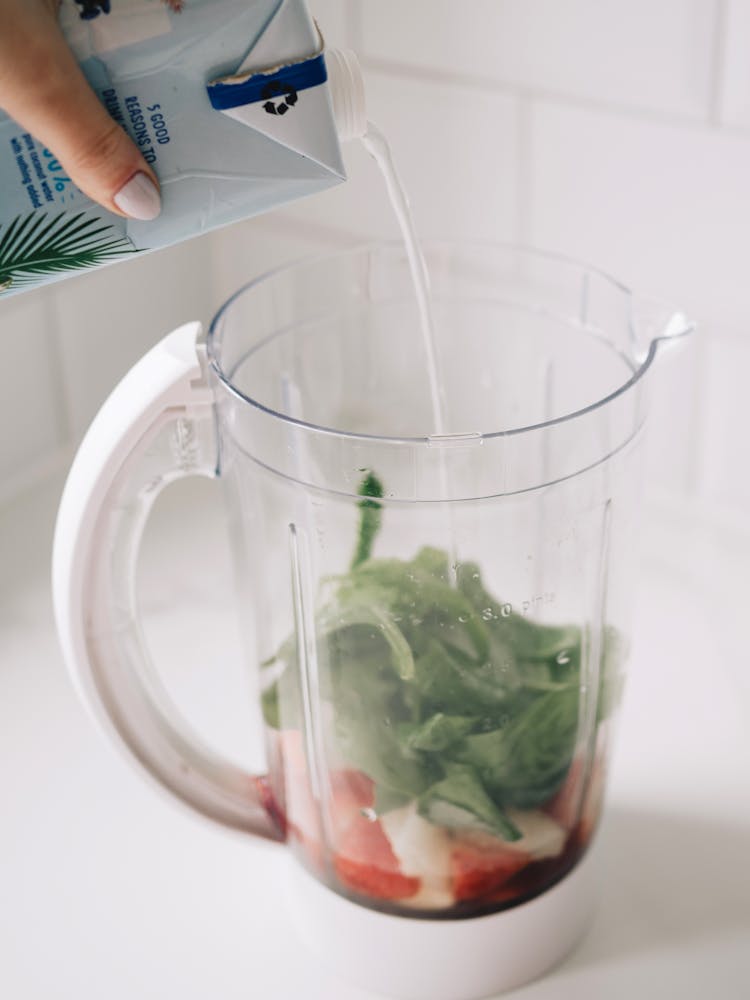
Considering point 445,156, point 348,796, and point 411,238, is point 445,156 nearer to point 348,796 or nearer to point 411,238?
point 411,238

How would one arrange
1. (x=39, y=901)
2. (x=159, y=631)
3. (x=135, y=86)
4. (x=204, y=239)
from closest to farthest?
(x=135, y=86) < (x=39, y=901) < (x=159, y=631) < (x=204, y=239)

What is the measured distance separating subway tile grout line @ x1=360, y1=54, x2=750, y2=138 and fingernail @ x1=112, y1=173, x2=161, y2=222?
0.38 meters

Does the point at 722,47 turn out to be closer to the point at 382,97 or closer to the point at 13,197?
the point at 382,97

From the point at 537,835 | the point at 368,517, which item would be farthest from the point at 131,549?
the point at 537,835

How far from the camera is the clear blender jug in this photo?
44 cm

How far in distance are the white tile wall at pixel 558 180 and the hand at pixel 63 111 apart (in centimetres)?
38

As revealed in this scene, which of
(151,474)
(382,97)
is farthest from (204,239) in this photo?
(151,474)

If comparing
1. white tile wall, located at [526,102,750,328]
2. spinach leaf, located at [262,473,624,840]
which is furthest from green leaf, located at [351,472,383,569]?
white tile wall, located at [526,102,750,328]

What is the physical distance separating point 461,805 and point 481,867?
40 millimetres

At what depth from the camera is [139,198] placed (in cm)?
39

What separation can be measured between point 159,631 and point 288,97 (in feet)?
1.30

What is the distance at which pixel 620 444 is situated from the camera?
0.45 metres

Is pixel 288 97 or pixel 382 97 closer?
pixel 288 97

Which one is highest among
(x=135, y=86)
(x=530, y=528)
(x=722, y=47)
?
(x=722, y=47)
